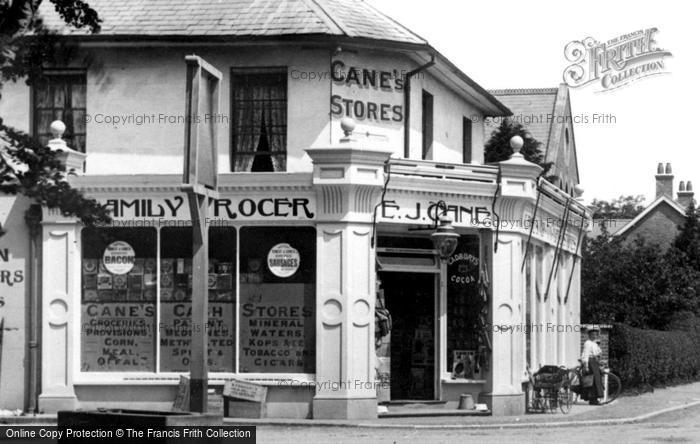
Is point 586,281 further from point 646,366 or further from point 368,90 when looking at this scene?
point 368,90

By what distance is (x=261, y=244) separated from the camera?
73.0 ft

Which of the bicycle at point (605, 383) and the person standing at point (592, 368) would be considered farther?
the bicycle at point (605, 383)

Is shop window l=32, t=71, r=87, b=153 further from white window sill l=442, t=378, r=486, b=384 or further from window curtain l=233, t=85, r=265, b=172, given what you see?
white window sill l=442, t=378, r=486, b=384

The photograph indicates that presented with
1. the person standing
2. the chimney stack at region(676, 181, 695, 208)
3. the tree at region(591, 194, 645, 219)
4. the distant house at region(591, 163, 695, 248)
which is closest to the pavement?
the person standing

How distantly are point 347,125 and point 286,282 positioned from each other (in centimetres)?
289

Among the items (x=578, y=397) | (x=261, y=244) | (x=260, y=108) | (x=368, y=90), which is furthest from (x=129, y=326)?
(x=578, y=397)

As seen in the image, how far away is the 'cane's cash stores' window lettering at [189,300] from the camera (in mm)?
22125

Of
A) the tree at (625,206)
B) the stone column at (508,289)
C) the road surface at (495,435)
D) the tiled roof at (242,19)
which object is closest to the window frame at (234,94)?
the tiled roof at (242,19)

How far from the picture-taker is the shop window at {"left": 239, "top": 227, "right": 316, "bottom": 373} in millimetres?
22094

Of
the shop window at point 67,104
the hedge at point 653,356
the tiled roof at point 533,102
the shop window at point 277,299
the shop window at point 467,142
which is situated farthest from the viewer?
the tiled roof at point 533,102

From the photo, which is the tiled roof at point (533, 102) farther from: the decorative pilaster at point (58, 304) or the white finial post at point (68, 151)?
the decorative pilaster at point (58, 304)

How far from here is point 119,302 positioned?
2261 centimetres

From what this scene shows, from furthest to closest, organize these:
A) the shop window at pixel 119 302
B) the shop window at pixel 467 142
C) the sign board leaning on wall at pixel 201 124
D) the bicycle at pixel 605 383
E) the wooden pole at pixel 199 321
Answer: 1. the shop window at pixel 467 142
2. the bicycle at pixel 605 383
3. the shop window at pixel 119 302
4. the sign board leaning on wall at pixel 201 124
5. the wooden pole at pixel 199 321

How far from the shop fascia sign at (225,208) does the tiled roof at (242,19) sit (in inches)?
114
